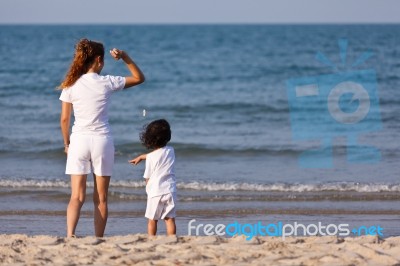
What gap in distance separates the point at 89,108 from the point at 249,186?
507 centimetres

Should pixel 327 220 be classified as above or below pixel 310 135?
below

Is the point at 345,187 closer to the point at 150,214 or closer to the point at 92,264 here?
the point at 150,214

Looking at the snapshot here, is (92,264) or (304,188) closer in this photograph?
(92,264)

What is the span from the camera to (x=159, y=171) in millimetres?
6812

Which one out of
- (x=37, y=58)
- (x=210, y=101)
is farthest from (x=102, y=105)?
(x=37, y=58)

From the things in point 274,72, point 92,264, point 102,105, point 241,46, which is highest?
point 241,46

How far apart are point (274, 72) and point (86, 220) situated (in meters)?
23.4

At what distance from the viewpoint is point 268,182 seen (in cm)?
1162

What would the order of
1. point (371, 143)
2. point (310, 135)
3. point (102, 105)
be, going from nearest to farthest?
point (102, 105)
point (371, 143)
point (310, 135)

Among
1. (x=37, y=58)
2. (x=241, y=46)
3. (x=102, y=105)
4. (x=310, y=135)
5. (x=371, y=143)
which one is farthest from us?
(x=241, y=46)
